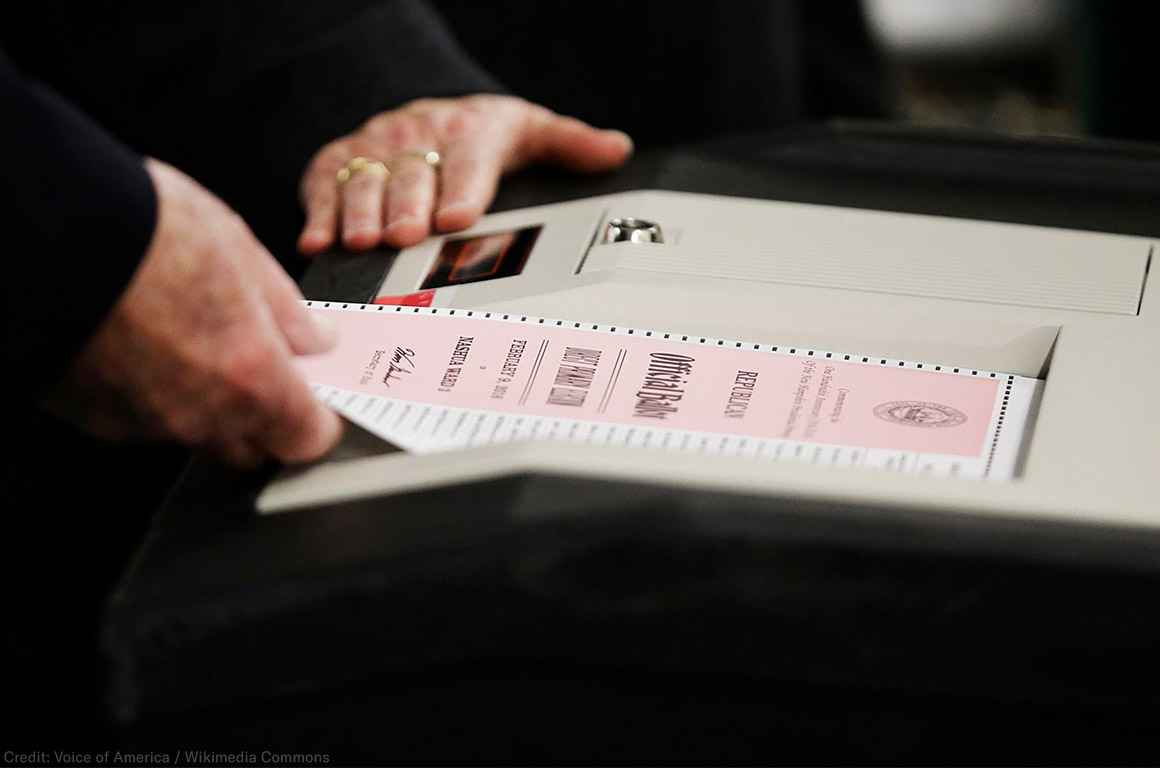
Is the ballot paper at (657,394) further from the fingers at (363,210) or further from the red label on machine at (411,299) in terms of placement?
the fingers at (363,210)

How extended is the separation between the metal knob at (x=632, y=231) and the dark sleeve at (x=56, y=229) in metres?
0.31

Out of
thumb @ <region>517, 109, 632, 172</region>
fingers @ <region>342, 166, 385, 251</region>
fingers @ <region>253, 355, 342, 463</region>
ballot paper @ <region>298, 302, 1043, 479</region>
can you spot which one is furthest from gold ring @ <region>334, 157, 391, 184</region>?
fingers @ <region>253, 355, 342, 463</region>

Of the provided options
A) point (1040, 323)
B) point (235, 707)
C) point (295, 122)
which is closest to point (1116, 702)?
point (1040, 323)

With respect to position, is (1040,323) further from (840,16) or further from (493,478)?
(840,16)

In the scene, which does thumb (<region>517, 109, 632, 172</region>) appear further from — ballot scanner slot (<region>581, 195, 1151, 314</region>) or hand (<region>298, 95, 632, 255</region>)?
ballot scanner slot (<region>581, 195, 1151, 314</region>)

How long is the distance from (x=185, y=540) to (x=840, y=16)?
1.27 m

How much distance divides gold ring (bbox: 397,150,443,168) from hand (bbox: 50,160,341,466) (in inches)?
13.0

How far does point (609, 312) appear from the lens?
2.45ft

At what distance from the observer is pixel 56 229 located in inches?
22.7

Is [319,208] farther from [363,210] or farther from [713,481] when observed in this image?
[713,481]

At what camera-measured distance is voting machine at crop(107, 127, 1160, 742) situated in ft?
1.80

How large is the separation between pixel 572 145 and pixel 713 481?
1.49ft

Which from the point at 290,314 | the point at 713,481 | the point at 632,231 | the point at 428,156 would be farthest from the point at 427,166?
the point at 713,481

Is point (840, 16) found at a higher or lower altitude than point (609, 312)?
higher
